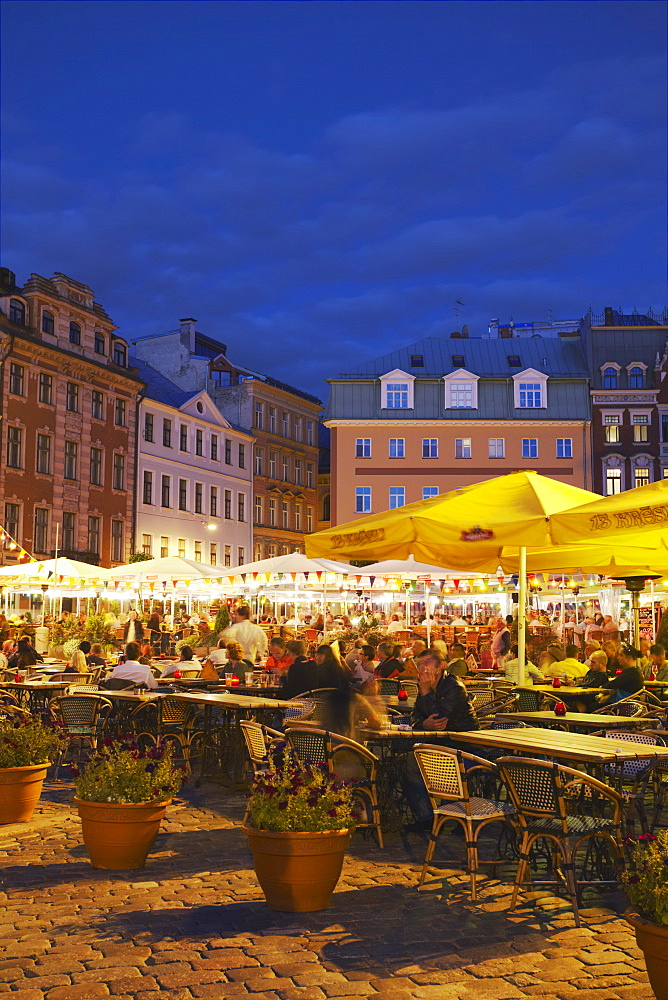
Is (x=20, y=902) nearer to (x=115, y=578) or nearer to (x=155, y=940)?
(x=155, y=940)

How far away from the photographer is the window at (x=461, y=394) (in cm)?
5772

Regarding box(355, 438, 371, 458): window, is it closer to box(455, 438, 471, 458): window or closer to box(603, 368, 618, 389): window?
box(455, 438, 471, 458): window

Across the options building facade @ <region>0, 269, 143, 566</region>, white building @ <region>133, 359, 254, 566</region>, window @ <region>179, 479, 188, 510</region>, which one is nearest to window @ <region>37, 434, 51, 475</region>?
building facade @ <region>0, 269, 143, 566</region>

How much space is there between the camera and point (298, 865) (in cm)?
629

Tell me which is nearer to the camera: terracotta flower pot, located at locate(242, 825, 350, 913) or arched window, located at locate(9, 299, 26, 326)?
terracotta flower pot, located at locate(242, 825, 350, 913)

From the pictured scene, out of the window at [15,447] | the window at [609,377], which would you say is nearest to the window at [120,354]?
the window at [15,447]

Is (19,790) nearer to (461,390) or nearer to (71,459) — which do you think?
(71,459)

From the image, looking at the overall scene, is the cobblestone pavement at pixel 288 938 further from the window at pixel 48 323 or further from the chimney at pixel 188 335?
the chimney at pixel 188 335

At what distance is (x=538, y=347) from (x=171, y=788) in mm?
55751

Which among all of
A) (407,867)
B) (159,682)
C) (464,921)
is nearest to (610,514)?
(407,867)

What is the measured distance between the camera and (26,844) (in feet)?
28.1

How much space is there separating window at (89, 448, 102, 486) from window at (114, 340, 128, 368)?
14.4 ft

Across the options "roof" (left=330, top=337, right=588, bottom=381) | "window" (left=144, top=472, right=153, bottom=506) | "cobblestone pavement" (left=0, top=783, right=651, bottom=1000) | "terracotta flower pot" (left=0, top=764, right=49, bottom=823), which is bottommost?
"cobblestone pavement" (left=0, top=783, right=651, bottom=1000)

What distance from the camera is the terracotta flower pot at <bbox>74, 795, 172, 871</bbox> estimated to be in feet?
24.0
